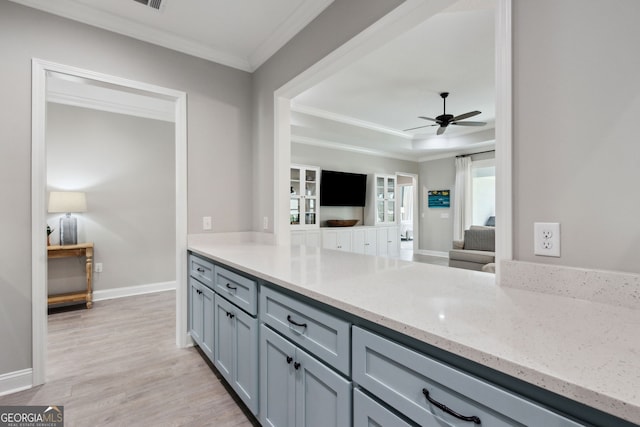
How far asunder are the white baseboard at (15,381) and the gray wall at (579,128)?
3030 millimetres

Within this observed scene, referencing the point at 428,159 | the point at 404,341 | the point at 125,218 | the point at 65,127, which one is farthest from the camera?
the point at 428,159

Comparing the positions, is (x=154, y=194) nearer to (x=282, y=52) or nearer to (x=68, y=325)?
(x=68, y=325)

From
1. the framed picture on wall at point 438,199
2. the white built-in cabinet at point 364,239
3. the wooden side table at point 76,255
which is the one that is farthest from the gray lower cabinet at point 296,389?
the framed picture on wall at point 438,199

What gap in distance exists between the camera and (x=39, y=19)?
2.10 metres

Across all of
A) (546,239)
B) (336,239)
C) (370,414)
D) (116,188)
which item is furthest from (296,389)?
(336,239)

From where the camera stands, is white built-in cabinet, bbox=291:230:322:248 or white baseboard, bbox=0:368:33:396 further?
white built-in cabinet, bbox=291:230:322:248

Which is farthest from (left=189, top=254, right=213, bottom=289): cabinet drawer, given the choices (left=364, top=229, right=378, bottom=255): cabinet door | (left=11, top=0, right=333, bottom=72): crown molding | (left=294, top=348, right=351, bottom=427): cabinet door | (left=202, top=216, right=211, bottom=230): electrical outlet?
(left=364, top=229, right=378, bottom=255): cabinet door

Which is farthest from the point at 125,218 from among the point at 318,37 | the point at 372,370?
the point at 372,370

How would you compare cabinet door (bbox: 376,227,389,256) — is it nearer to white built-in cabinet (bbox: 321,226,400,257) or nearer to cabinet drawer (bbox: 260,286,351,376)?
white built-in cabinet (bbox: 321,226,400,257)

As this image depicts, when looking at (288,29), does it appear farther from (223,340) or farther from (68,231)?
(68,231)

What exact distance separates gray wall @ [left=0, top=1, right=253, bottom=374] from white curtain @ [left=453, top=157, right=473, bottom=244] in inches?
231

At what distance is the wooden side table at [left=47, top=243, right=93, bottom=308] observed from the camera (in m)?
3.45

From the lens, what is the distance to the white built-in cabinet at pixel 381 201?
22.8 feet

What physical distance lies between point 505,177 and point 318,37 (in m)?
1.66
